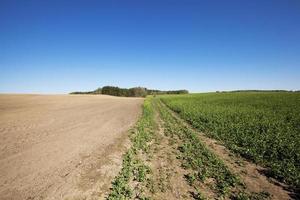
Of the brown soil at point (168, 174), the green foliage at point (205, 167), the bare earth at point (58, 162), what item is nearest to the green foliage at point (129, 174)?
the bare earth at point (58, 162)

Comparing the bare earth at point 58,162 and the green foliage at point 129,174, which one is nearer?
the green foliage at point 129,174

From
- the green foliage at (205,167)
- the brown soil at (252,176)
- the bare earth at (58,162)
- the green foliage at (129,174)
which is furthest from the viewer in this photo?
the green foliage at (205,167)

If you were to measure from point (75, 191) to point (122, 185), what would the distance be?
1.64 m

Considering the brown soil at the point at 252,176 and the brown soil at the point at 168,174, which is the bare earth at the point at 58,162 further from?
the brown soil at the point at 252,176

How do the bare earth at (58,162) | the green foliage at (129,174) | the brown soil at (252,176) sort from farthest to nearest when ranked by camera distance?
the bare earth at (58,162)
the brown soil at (252,176)
the green foliage at (129,174)

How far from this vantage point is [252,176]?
860 cm

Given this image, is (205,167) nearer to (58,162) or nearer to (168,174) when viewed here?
(168,174)

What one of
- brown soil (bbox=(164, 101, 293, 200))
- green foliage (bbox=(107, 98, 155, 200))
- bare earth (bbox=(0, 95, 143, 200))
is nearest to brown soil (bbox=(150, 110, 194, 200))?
green foliage (bbox=(107, 98, 155, 200))

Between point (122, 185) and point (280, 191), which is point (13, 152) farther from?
point (280, 191)

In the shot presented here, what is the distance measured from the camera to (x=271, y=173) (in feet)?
29.0

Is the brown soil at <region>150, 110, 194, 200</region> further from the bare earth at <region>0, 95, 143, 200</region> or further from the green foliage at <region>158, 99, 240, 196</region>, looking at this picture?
the bare earth at <region>0, 95, 143, 200</region>

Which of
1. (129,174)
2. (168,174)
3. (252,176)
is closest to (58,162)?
(129,174)

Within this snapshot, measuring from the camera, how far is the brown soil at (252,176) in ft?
24.1

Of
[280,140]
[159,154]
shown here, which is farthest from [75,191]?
[280,140]
